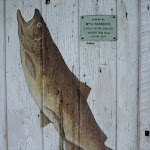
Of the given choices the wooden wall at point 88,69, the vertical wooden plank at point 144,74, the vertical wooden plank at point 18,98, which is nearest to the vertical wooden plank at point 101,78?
the wooden wall at point 88,69

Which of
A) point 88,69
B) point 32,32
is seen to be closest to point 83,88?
point 88,69

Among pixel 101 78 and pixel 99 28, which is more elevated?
pixel 99 28

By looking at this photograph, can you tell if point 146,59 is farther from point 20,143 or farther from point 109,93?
point 20,143

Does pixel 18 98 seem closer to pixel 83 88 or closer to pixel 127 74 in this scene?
pixel 83 88

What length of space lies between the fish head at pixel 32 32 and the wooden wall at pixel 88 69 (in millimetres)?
22

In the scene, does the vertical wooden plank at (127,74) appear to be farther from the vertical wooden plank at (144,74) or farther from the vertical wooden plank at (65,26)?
the vertical wooden plank at (65,26)

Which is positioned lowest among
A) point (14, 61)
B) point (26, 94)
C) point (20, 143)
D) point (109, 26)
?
point (20, 143)

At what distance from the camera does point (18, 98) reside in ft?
3.38

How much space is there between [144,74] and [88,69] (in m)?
0.23

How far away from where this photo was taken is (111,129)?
40.0 inches

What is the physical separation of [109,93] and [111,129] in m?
0.15

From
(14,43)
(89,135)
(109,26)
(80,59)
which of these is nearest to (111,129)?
(89,135)

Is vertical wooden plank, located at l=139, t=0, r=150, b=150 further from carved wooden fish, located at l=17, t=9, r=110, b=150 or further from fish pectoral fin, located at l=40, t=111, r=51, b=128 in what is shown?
fish pectoral fin, located at l=40, t=111, r=51, b=128

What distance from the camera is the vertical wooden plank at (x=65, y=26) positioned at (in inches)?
39.4
